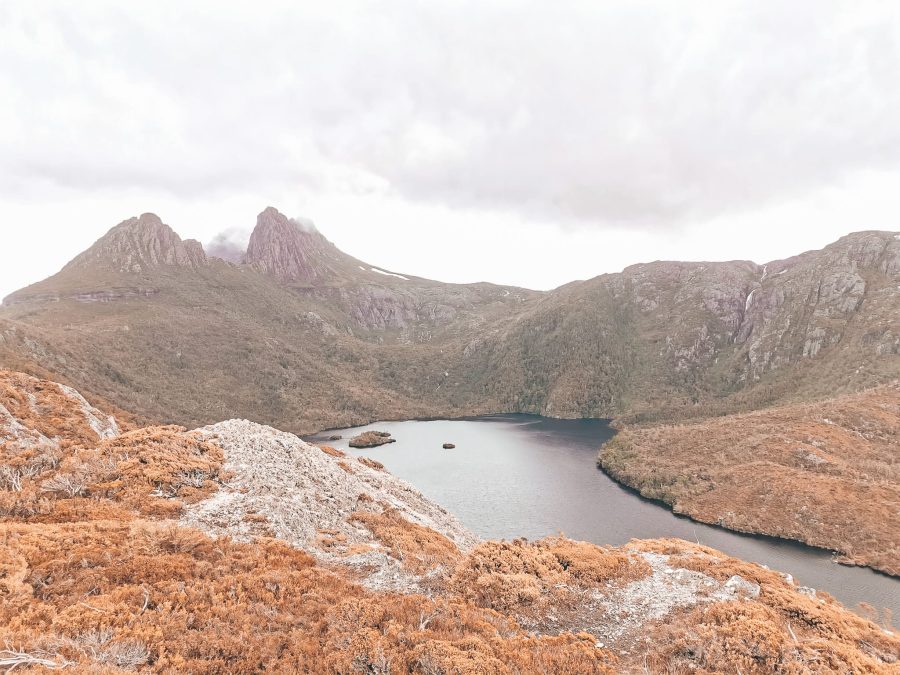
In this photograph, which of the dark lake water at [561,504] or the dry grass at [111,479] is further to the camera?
the dark lake water at [561,504]

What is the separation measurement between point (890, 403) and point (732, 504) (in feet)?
225

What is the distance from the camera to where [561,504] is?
292 feet

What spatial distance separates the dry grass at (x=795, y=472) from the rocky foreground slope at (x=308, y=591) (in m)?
73.2

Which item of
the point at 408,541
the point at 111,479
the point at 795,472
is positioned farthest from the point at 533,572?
the point at 795,472

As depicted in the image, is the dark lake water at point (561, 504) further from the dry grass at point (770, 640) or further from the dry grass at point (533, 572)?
the dry grass at point (770, 640)

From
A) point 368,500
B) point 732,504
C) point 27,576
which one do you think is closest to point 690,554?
point 368,500

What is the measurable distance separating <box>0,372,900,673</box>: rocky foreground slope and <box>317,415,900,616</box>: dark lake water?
141ft

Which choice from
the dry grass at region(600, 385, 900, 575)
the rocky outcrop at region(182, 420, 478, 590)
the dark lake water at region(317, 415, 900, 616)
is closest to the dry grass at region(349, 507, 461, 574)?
the rocky outcrop at region(182, 420, 478, 590)

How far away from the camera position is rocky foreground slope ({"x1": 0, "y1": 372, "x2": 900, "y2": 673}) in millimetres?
10711

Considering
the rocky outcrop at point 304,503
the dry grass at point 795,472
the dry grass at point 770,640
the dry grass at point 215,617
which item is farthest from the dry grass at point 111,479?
the dry grass at point 795,472

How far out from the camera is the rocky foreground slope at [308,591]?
10.7 meters

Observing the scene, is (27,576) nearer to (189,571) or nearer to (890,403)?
(189,571)

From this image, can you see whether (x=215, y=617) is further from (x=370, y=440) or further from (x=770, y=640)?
(x=370, y=440)

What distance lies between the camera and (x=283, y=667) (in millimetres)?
10281
